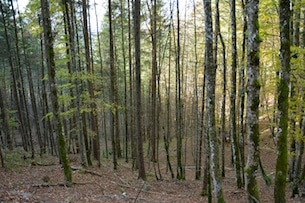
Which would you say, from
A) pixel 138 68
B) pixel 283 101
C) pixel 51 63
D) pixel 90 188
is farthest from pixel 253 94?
pixel 90 188

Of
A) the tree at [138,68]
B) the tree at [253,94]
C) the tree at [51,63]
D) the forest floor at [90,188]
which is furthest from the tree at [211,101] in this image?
the tree at [51,63]

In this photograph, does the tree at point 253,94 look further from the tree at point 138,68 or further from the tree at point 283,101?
the tree at point 138,68

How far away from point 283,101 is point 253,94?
1.08 m

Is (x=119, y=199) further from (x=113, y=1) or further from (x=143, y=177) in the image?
(x=113, y=1)

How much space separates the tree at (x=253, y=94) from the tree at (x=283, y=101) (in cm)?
87

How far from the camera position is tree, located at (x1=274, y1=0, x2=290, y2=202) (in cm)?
605

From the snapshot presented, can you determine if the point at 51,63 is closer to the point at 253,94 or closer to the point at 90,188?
the point at 90,188

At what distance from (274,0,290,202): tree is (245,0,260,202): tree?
0.87 meters

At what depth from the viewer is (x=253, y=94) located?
573 cm

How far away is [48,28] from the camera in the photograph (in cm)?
847

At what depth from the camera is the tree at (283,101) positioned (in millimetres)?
6047

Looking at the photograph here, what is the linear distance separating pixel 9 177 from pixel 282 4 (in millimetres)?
10872

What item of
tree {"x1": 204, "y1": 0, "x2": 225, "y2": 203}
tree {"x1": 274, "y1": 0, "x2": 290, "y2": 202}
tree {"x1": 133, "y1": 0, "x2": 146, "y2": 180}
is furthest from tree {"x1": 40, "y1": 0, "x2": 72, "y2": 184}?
tree {"x1": 274, "y1": 0, "x2": 290, "y2": 202}

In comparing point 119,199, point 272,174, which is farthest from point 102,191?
point 272,174
